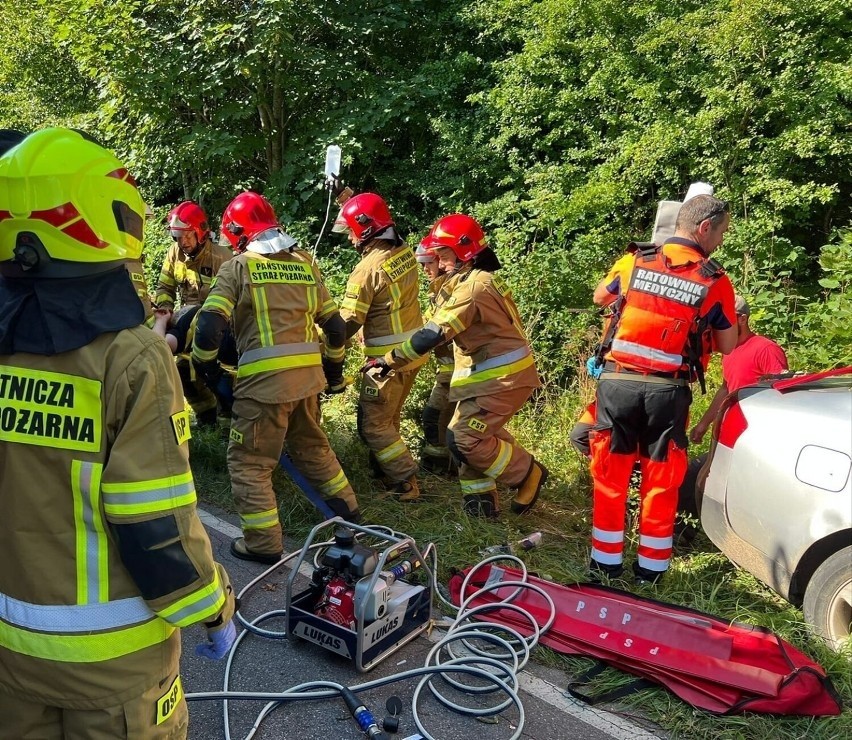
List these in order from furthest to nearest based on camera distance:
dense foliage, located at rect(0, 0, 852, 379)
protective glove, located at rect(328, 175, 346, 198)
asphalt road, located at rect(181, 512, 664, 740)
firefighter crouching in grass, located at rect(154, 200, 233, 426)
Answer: dense foliage, located at rect(0, 0, 852, 379)
firefighter crouching in grass, located at rect(154, 200, 233, 426)
protective glove, located at rect(328, 175, 346, 198)
asphalt road, located at rect(181, 512, 664, 740)

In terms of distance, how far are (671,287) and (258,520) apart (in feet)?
9.09

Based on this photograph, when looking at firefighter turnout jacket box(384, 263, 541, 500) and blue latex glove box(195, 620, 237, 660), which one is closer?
blue latex glove box(195, 620, 237, 660)

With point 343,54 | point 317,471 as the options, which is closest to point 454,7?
point 343,54

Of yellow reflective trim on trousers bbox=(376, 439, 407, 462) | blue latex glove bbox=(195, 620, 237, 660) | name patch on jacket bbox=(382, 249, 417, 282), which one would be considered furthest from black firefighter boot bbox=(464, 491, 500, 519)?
blue latex glove bbox=(195, 620, 237, 660)

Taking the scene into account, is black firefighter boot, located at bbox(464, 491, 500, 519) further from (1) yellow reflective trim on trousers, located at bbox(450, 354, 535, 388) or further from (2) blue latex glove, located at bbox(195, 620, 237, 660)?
(2) blue latex glove, located at bbox(195, 620, 237, 660)

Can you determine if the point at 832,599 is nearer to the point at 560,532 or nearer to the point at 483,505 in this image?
the point at 560,532

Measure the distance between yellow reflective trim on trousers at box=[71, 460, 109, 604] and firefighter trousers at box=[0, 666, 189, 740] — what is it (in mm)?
278

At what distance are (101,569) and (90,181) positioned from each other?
95 centimetres

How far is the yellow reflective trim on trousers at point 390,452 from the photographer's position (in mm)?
5459

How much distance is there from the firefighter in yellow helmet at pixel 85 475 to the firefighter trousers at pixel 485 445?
128 inches

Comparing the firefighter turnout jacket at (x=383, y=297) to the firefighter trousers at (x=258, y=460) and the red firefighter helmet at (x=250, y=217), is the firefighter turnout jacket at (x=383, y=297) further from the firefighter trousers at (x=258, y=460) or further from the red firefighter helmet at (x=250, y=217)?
the firefighter trousers at (x=258, y=460)

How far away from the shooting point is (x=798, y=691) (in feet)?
9.68

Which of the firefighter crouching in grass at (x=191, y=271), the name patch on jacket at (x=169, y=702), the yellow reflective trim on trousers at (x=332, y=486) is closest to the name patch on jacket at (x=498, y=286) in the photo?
the yellow reflective trim on trousers at (x=332, y=486)

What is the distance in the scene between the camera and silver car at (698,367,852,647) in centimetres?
309
